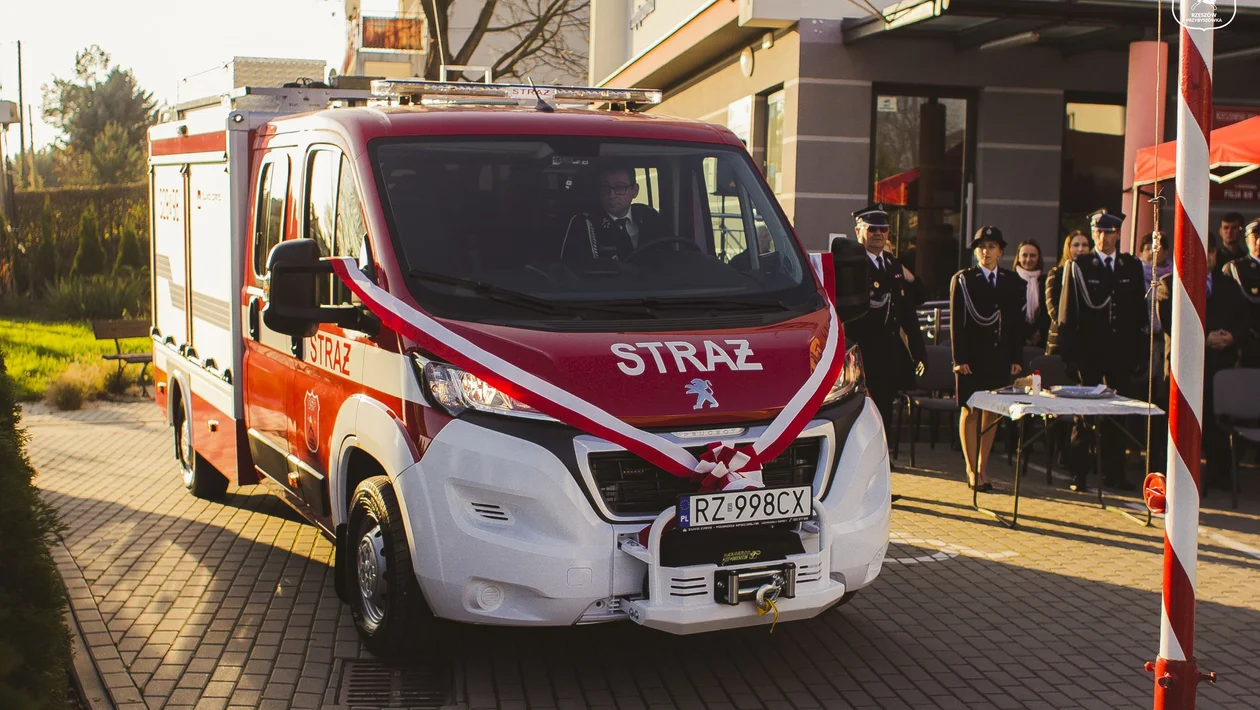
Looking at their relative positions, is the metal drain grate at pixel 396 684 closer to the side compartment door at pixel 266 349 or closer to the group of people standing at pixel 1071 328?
the side compartment door at pixel 266 349

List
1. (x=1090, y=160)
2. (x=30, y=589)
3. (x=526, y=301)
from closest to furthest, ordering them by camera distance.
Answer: (x=30, y=589), (x=526, y=301), (x=1090, y=160)

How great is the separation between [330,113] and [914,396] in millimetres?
7105

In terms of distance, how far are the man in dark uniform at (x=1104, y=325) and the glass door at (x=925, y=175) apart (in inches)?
234

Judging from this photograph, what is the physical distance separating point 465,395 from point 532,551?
647 mm

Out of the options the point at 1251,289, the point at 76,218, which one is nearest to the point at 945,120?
the point at 1251,289

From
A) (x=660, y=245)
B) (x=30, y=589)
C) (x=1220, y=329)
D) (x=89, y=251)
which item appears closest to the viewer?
(x=30, y=589)

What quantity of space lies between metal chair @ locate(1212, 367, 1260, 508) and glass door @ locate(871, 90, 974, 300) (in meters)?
6.63

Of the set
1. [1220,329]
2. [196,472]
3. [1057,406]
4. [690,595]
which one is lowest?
[196,472]

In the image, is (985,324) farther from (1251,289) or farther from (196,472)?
(196,472)

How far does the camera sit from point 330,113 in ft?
22.0

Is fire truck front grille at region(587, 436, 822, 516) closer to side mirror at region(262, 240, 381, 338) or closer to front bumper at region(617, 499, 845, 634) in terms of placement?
→ front bumper at region(617, 499, 845, 634)

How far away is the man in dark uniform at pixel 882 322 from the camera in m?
10.1

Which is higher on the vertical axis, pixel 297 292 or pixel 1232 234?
pixel 1232 234

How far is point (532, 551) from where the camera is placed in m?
5.21
